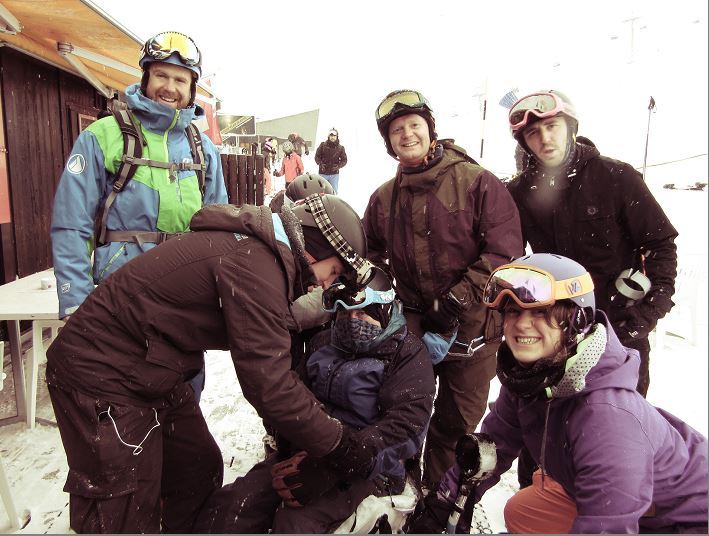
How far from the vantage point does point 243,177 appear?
8.03 meters

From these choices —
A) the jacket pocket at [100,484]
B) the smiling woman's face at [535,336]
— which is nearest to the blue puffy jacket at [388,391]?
the smiling woman's face at [535,336]

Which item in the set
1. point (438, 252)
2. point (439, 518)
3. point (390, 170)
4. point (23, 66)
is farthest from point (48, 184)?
point (390, 170)

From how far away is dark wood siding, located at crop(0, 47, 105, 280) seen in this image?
4984mm

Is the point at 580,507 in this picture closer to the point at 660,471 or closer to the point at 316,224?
the point at 660,471

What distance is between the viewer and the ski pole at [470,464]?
1.89m

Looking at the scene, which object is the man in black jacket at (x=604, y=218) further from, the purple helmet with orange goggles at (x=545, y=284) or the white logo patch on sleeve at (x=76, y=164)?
the white logo patch on sleeve at (x=76, y=164)

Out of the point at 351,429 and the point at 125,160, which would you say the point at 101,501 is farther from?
the point at 125,160

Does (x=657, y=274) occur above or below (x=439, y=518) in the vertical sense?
above

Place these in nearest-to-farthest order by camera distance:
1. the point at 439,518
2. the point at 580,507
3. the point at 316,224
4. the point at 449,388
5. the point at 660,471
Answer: the point at 580,507 < the point at 660,471 < the point at 316,224 < the point at 439,518 < the point at 449,388

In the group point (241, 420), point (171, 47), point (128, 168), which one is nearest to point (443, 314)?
point (128, 168)

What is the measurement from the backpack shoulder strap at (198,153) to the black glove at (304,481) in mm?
1539

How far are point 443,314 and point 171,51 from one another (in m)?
1.93

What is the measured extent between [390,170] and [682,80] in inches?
471

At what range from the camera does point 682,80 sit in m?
12.0
